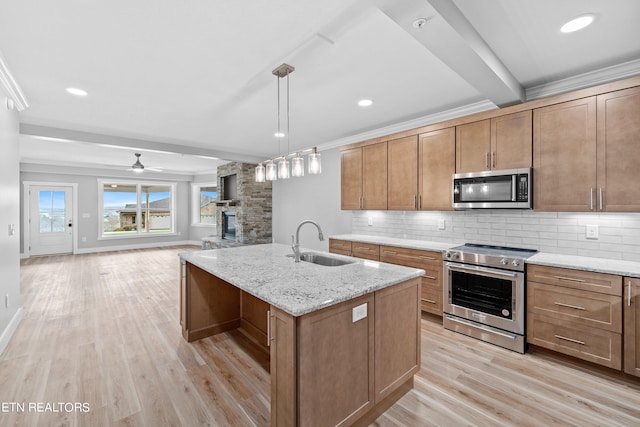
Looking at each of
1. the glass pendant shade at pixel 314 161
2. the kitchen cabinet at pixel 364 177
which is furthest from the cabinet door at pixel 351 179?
the glass pendant shade at pixel 314 161

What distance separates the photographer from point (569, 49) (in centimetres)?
219

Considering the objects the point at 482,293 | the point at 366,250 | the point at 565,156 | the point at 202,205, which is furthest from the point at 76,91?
the point at 202,205

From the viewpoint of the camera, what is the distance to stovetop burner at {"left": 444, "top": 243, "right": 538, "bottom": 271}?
8.58ft

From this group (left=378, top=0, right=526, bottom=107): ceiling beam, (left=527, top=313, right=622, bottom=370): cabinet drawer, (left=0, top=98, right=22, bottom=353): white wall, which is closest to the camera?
(left=378, top=0, right=526, bottom=107): ceiling beam

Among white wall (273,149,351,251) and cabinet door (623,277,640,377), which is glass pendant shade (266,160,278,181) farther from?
cabinet door (623,277,640,377)

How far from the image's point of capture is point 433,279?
3.24 meters

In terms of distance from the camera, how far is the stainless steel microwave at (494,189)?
8.99 feet

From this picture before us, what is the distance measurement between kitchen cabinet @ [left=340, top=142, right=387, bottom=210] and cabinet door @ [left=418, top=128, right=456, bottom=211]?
21.8 inches

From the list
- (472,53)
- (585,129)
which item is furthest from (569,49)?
(472,53)

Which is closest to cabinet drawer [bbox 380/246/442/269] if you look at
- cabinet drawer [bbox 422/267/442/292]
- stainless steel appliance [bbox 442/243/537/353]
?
cabinet drawer [bbox 422/267/442/292]

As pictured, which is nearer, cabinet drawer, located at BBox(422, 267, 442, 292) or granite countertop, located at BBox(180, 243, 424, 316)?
granite countertop, located at BBox(180, 243, 424, 316)

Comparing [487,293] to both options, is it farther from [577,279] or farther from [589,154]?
[589,154]

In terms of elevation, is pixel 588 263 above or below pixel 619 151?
below

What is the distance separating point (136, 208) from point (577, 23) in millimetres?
10431
